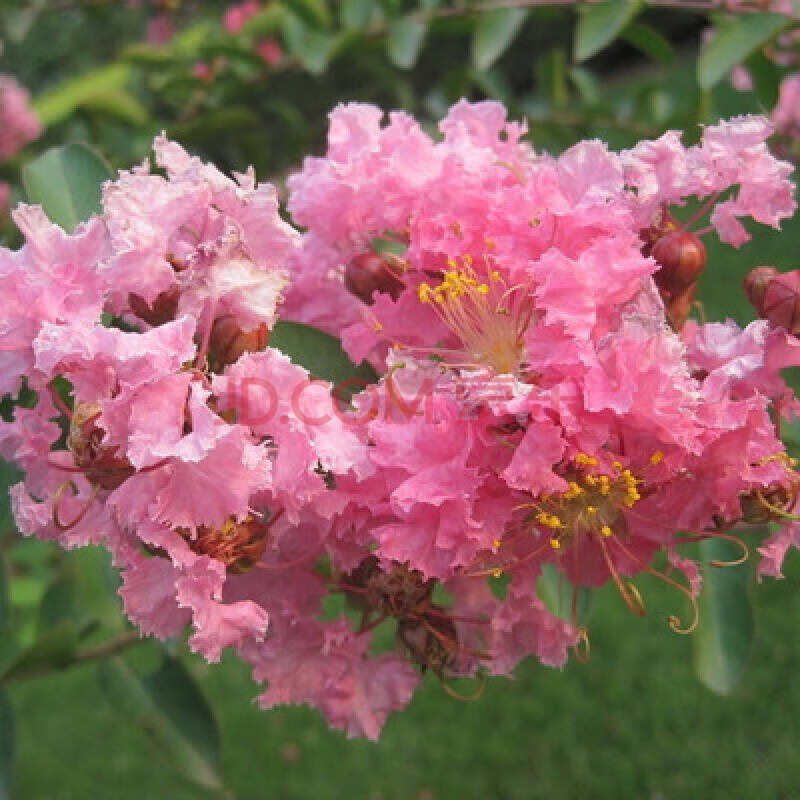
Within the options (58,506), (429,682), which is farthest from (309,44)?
(429,682)

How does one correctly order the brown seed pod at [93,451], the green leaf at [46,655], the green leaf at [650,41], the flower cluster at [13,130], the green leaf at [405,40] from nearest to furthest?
1. the brown seed pod at [93,451]
2. the green leaf at [46,655]
3. the green leaf at [650,41]
4. the green leaf at [405,40]
5. the flower cluster at [13,130]

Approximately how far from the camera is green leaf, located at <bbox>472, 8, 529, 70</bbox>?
1707 mm

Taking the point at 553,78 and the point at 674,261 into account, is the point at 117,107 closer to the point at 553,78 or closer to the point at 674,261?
the point at 553,78

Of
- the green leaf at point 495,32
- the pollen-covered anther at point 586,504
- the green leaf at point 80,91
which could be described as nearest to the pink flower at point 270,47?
the green leaf at point 80,91

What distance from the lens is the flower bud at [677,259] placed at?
3.26 ft

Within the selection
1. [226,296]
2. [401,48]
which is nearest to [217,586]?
[226,296]

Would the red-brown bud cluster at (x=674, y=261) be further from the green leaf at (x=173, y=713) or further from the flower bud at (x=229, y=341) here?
the green leaf at (x=173, y=713)

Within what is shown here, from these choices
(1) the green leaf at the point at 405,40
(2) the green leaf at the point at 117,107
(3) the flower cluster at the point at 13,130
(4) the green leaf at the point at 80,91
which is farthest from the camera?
(4) the green leaf at the point at 80,91

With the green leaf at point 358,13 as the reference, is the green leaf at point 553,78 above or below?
below

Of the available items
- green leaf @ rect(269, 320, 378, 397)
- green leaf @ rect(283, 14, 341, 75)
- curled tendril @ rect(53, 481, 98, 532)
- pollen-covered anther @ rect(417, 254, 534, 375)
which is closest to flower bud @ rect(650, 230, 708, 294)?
pollen-covered anther @ rect(417, 254, 534, 375)

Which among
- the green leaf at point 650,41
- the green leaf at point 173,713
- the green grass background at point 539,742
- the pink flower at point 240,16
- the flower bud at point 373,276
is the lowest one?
the green grass background at point 539,742

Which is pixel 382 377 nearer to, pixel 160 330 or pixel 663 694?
pixel 160 330

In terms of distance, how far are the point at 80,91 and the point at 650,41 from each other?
5.91 feet

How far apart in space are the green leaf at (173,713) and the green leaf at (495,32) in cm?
102
